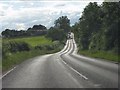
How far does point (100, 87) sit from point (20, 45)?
67259 mm

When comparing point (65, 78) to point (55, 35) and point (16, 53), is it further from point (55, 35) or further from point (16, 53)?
point (55, 35)

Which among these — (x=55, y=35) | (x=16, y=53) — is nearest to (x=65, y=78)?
(x=16, y=53)

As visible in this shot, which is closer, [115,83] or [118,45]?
[115,83]

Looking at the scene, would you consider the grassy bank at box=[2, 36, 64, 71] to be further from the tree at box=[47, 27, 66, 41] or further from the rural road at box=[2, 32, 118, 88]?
the rural road at box=[2, 32, 118, 88]

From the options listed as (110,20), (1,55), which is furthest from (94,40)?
(1,55)

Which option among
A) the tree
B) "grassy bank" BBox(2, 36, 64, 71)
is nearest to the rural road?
"grassy bank" BBox(2, 36, 64, 71)

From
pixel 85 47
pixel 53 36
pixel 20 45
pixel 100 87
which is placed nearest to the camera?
pixel 100 87

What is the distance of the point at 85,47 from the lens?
86.7 metres

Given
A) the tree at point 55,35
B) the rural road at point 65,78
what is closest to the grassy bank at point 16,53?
the tree at point 55,35

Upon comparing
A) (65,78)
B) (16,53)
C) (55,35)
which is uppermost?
(55,35)

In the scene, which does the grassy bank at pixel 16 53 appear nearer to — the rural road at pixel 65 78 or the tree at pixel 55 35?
the tree at pixel 55 35

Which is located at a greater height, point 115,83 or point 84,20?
point 84,20

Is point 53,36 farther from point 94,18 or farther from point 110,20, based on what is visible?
point 110,20

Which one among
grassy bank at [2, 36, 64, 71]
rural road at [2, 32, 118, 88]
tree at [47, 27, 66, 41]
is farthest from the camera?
tree at [47, 27, 66, 41]
